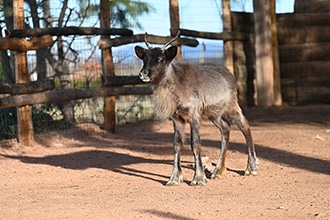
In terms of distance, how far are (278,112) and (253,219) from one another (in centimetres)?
983

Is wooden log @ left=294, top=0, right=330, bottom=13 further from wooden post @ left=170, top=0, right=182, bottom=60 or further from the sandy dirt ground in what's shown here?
wooden post @ left=170, top=0, right=182, bottom=60

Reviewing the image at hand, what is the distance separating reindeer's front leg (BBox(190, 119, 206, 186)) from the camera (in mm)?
8156

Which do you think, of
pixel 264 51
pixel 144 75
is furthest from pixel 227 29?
pixel 144 75

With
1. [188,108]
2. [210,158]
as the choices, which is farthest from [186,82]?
[210,158]

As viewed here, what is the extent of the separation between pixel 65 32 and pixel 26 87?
4.62 feet

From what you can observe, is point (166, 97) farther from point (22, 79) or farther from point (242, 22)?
point (242, 22)

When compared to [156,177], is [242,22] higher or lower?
higher

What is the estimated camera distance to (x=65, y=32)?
40.9 feet

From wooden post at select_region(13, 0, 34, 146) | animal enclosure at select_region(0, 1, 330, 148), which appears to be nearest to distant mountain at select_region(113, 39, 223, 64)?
animal enclosure at select_region(0, 1, 330, 148)

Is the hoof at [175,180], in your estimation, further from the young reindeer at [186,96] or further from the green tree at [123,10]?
the green tree at [123,10]

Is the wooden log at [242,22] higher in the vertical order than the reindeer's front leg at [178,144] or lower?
higher

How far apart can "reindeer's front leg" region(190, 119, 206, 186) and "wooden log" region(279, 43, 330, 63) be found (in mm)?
9074

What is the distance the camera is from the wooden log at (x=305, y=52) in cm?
1661

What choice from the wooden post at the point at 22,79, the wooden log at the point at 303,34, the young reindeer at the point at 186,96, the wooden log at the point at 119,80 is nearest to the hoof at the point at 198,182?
the young reindeer at the point at 186,96
